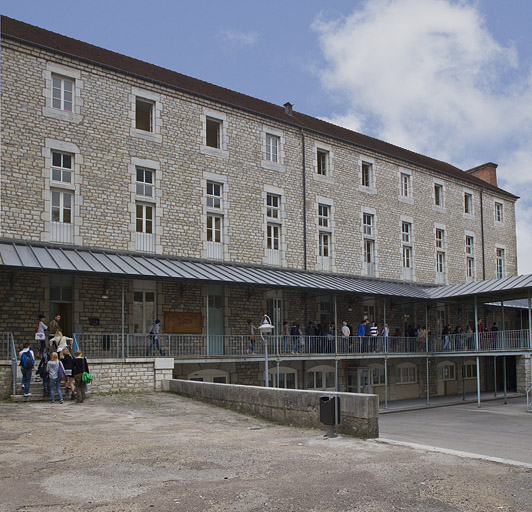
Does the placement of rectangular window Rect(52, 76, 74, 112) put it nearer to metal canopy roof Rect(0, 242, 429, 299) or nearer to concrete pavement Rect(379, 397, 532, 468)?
metal canopy roof Rect(0, 242, 429, 299)

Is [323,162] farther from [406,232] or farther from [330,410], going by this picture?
[330,410]

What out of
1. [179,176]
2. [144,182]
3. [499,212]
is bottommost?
[144,182]

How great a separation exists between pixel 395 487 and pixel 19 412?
8.37 metres

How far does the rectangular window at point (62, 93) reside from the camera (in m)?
18.3

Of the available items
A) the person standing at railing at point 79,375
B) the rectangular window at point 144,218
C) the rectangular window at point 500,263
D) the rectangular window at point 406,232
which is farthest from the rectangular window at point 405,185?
the person standing at railing at point 79,375

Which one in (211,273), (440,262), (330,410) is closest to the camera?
(330,410)

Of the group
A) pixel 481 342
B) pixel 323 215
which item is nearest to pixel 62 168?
pixel 323 215

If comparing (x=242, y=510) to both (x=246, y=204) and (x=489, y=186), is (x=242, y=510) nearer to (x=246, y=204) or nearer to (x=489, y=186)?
(x=246, y=204)

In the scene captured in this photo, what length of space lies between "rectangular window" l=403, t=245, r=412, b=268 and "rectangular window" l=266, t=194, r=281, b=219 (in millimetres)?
7815

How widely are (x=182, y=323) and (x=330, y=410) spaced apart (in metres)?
10.9

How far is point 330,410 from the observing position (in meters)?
9.30

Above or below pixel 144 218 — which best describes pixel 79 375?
below

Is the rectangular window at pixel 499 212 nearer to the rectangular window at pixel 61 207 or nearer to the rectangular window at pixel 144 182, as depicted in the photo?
the rectangular window at pixel 144 182

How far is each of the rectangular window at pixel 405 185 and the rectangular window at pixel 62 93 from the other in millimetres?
16119
